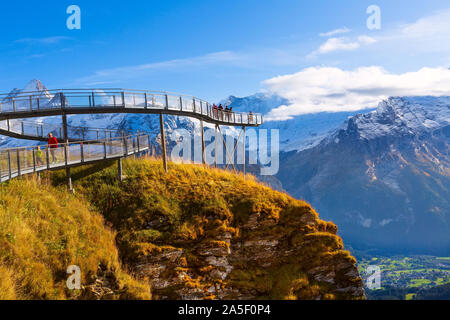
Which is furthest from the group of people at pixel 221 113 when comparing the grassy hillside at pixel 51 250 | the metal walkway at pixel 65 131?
→ the grassy hillside at pixel 51 250

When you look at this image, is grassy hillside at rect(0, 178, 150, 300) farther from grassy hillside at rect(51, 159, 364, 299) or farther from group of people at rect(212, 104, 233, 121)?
group of people at rect(212, 104, 233, 121)

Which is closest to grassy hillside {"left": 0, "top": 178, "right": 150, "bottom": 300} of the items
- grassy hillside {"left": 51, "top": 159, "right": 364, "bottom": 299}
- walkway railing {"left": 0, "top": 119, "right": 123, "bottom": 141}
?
grassy hillside {"left": 51, "top": 159, "right": 364, "bottom": 299}

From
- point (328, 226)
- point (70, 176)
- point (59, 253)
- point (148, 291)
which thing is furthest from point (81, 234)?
point (328, 226)

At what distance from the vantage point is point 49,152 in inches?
980

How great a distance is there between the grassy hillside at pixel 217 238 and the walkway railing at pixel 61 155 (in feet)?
6.64

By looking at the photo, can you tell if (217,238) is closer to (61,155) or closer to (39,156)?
(61,155)

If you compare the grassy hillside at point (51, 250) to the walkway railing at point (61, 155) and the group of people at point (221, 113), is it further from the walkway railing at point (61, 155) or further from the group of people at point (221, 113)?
the group of people at point (221, 113)

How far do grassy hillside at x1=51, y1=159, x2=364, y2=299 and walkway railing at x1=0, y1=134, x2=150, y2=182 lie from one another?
202 centimetres

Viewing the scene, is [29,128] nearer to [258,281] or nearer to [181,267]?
[181,267]

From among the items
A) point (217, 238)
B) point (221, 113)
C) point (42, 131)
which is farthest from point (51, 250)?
point (221, 113)

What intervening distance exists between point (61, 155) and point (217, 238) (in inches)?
495

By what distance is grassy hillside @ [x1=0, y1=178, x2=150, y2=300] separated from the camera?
17.6 m

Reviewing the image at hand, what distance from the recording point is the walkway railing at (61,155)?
21889mm

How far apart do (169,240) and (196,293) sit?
163 inches
